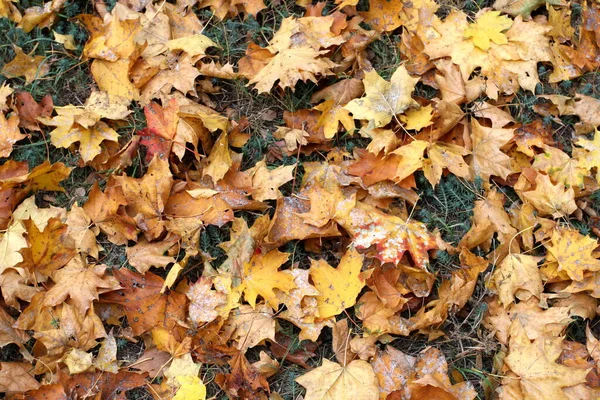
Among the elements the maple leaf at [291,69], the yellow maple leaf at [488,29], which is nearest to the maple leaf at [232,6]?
the maple leaf at [291,69]

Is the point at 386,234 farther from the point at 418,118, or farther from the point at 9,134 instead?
the point at 9,134

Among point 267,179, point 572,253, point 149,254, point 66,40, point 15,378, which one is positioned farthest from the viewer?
point 66,40

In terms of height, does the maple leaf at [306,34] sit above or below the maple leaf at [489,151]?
above

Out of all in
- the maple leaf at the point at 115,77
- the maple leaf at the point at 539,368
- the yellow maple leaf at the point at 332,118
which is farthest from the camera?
the maple leaf at the point at 115,77

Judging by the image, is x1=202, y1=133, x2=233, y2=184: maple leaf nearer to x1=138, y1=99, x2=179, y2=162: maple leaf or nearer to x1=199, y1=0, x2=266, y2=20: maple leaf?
x1=138, y1=99, x2=179, y2=162: maple leaf

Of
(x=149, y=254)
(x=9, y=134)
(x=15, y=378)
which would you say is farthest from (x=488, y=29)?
(x=15, y=378)

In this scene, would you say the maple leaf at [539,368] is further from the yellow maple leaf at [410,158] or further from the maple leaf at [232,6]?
the maple leaf at [232,6]

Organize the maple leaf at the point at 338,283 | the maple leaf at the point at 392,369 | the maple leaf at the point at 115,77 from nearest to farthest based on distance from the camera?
the maple leaf at the point at 392,369, the maple leaf at the point at 338,283, the maple leaf at the point at 115,77

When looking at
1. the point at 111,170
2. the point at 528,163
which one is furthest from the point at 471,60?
the point at 111,170
